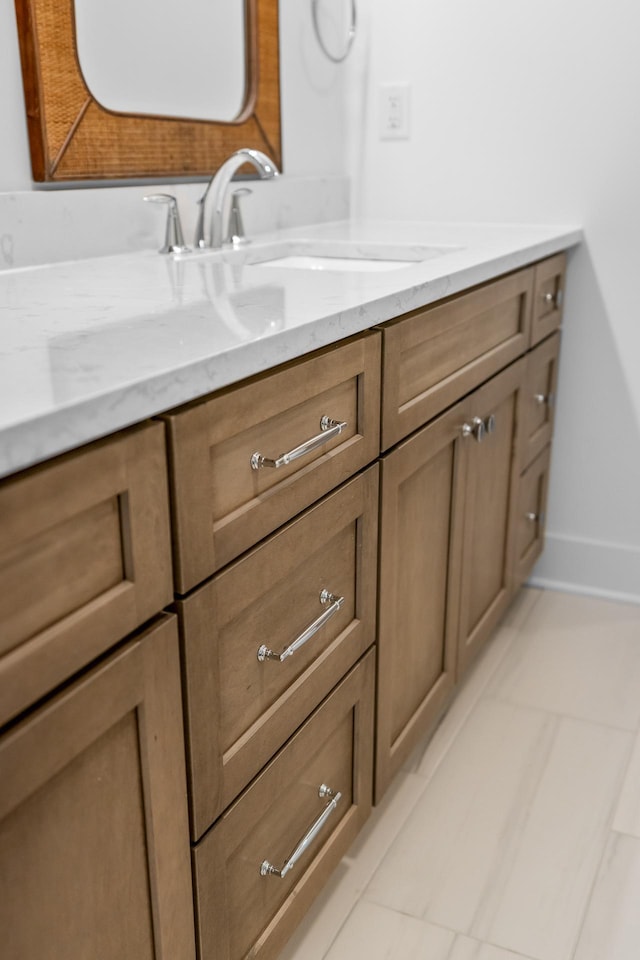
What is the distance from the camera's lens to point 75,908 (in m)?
0.70

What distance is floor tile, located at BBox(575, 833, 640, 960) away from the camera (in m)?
1.21

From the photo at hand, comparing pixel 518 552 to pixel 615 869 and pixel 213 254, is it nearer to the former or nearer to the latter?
pixel 615 869

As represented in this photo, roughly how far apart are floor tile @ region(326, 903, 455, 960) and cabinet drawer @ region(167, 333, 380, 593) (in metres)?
0.65

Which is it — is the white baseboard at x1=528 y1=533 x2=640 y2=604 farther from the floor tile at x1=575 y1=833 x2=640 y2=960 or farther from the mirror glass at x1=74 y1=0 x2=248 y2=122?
the mirror glass at x1=74 y1=0 x2=248 y2=122

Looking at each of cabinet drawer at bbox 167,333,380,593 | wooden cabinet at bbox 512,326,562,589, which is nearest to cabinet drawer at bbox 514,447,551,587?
wooden cabinet at bbox 512,326,562,589

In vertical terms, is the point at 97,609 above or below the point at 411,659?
above

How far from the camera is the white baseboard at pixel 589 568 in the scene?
2.16 metres

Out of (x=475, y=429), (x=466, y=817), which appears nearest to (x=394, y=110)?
(x=475, y=429)

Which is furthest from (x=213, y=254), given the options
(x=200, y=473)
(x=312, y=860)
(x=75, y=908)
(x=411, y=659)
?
(x=75, y=908)

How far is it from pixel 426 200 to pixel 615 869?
148 centimetres

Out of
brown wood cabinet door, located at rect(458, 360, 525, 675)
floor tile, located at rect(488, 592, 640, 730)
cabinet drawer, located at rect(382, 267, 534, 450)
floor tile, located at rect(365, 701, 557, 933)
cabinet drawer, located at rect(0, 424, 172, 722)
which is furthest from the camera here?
floor tile, located at rect(488, 592, 640, 730)

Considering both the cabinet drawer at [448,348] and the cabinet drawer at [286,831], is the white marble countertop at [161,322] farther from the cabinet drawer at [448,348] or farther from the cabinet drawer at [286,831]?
the cabinet drawer at [286,831]

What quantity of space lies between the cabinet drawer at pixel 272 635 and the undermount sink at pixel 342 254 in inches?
24.8

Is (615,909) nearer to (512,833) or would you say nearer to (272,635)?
(512,833)
